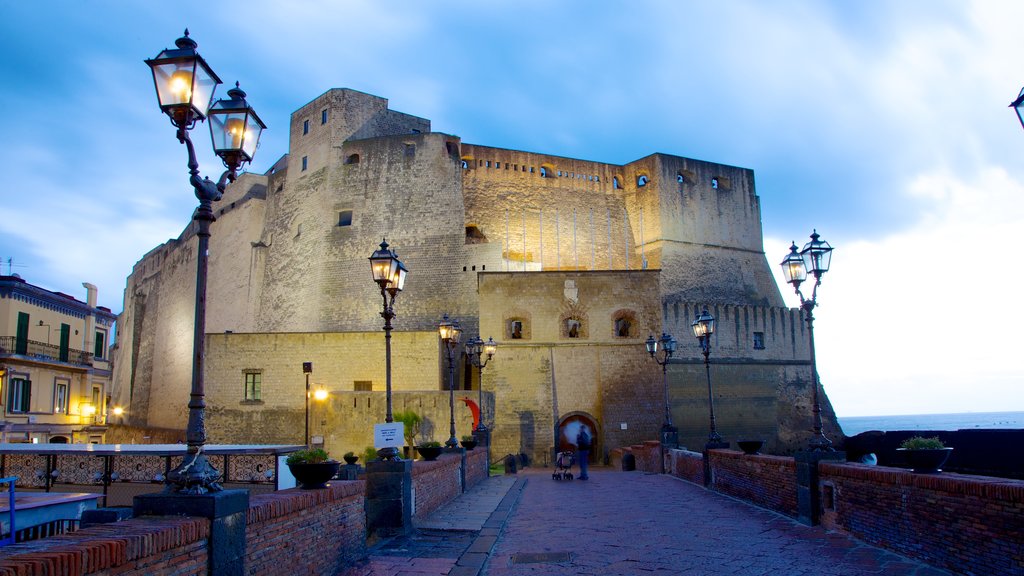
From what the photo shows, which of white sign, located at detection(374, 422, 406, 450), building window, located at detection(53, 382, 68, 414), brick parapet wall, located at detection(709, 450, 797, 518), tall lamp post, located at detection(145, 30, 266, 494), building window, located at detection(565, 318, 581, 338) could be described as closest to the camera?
tall lamp post, located at detection(145, 30, 266, 494)

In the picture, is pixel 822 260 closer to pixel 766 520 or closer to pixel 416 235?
pixel 766 520

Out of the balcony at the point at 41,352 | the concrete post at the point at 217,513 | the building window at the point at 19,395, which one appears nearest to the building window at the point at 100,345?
the balcony at the point at 41,352

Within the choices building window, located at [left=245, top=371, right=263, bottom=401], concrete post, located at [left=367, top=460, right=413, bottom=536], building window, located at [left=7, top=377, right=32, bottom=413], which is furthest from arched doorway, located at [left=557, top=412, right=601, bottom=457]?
building window, located at [left=7, top=377, right=32, bottom=413]

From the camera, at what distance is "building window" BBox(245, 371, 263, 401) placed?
83.3 feet

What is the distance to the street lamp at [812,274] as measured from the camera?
31.3 feet

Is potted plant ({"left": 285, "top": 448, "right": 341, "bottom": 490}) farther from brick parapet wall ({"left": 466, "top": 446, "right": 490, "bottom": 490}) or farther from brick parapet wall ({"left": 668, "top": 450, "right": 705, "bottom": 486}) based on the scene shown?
brick parapet wall ({"left": 668, "top": 450, "right": 705, "bottom": 486})

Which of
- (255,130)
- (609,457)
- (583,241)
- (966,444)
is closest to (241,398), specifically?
(609,457)

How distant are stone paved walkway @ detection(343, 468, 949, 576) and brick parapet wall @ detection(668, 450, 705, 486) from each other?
7.37 feet

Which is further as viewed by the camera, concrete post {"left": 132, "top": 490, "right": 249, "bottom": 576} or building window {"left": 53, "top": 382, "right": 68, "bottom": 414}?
building window {"left": 53, "top": 382, "right": 68, "bottom": 414}

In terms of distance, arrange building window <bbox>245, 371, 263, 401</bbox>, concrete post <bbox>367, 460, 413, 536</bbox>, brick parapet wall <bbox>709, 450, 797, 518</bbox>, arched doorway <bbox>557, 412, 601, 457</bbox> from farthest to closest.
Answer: arched doorway <bbox>557, 412, 601, 457</bbox> < building window <bbox>245, 371, 263, 401</bbox> < brick parapet wall <bbox>709, 450, 797, 518</bbox> < concrete post <bbox>367, 460, 413, 536</bbox>

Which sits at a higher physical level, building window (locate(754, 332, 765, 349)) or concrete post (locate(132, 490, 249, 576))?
building window (locate(754, 332, 765, 349))

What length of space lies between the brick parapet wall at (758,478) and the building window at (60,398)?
85.1 ft

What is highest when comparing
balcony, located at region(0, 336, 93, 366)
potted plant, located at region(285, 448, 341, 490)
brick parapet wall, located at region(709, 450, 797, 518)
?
balcony, located at region(0, 336, 93, 366)

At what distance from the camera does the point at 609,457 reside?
84.7 ft
